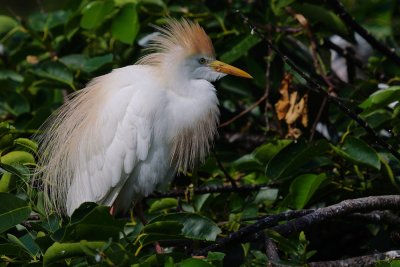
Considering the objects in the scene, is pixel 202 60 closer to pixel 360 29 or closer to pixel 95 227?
pixel 360 29

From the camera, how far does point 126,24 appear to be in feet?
11.7

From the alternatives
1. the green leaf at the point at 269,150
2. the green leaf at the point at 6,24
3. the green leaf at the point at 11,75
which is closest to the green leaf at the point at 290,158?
the green leaf at the point at 269,150

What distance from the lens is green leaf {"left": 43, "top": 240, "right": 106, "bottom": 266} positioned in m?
1.91

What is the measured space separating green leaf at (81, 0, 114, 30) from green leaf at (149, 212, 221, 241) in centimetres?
153

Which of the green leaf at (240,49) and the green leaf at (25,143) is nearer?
the green leaf at (25,143)

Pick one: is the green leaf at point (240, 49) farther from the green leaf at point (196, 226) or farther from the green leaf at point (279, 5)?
the green leaf at point (196, 226)

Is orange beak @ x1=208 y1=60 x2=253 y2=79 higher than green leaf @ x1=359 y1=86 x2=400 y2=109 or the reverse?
higher

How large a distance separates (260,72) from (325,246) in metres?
0.92

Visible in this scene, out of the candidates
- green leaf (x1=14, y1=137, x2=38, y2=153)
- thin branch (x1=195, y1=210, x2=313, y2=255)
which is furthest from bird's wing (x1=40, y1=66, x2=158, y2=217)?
thin branch (x1=195, y1=210, x2=313, y2=255)

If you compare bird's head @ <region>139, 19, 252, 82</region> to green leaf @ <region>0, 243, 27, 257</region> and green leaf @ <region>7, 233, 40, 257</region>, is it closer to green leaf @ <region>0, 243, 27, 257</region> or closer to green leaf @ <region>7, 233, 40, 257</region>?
green leaf @ <region>7, 233, 40, 257</region>

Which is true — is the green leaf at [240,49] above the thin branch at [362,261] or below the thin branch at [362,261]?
above

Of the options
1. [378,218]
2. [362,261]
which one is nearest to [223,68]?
[378,218]

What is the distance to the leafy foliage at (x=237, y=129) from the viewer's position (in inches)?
90.5

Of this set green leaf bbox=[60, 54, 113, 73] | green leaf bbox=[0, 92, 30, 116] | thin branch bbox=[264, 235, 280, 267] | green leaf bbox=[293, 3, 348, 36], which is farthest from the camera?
green leaf bbox=[0, 92, 30, 116]
